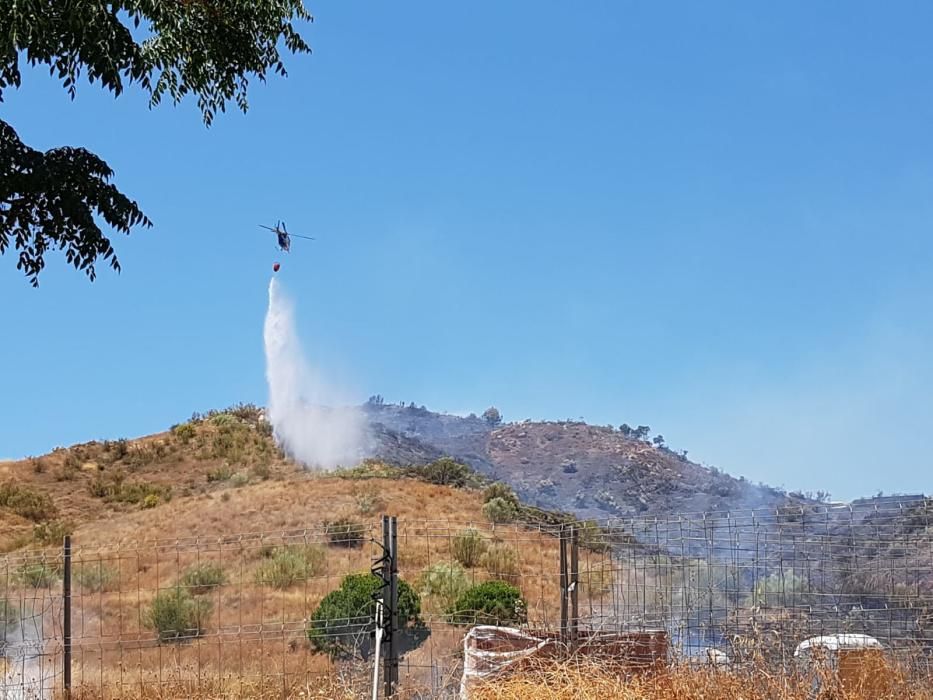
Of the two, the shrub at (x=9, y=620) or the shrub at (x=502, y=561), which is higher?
the shrub at (x=502, y=561)

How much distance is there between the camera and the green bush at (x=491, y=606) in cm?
1459

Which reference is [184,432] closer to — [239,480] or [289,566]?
[239,480]

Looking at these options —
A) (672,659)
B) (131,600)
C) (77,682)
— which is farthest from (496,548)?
(672,659)

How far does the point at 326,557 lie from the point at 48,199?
1255cm

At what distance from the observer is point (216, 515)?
93.4 ft

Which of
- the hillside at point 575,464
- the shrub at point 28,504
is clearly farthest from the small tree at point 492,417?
the shrub at point 28,504

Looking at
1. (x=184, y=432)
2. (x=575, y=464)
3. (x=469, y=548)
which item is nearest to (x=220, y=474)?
(x=184, y=432)

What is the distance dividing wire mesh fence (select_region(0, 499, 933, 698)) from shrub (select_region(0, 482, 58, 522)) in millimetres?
10920

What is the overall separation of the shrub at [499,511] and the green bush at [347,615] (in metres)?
11.4

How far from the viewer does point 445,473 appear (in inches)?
1426

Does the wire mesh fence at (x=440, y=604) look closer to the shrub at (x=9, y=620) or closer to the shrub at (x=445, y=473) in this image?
the shrub at (x=9, y=620)

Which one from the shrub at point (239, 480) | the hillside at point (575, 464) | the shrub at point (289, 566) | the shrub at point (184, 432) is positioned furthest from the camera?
the hillside at point (575, 464)

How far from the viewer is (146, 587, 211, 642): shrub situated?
54.6 ft

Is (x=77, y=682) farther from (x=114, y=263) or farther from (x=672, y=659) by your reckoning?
(x=672, y=659)
